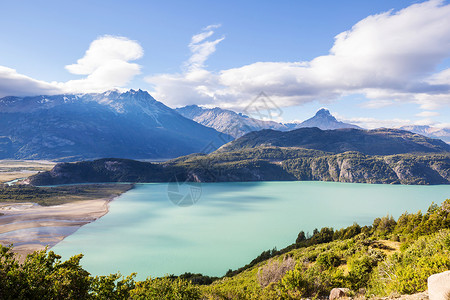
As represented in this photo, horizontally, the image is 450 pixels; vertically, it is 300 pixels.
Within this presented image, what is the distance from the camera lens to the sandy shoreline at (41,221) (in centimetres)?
5538

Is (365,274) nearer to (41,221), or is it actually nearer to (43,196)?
(41,221)

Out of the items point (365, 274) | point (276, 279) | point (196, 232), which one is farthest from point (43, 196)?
point (365, 274)

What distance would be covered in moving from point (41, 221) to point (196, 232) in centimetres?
4596

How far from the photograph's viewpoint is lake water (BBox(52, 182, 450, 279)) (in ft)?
153

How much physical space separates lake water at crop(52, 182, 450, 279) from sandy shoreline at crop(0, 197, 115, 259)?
3831 millimetres

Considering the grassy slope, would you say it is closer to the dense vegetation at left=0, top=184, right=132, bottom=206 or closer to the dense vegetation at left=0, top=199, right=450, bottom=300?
the dense vegetation at left=0, top=199, right=450, bottom=300

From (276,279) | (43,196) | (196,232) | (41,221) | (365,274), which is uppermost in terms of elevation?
(365,274)

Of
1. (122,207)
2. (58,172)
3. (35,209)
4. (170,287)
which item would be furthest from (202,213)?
(58,172)

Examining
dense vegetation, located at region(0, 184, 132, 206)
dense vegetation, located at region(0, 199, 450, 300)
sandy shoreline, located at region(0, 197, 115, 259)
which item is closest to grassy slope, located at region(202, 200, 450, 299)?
dense vegetation, located at region(0, 199, 450, 300)

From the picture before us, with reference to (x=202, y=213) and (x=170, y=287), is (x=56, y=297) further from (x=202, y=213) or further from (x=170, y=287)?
(x=202, y=213)

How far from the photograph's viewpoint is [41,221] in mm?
71812

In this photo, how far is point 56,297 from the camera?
13.2m

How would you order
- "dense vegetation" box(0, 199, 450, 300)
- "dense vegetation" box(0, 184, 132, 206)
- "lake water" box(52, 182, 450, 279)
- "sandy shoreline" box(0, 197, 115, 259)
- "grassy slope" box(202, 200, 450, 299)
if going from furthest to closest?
1. "dense vegetation" box(0, 184, 132, 206)
2. "sandy shoreline" box(0, 197, 115, 259)
3. "lake water" box(52, 182, 450, 279)
4. "grassy slope" box(202, 200, 450, 299)
5. "dense vegetation" box(0, 199, 450, 300)

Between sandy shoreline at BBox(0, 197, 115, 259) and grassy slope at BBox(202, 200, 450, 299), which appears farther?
sandy shoreline at BBox(0, 197, 115, 259)
